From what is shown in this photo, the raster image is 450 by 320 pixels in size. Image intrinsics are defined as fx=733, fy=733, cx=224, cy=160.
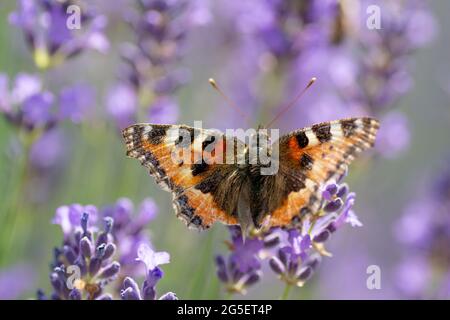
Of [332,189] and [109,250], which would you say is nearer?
[109,250]

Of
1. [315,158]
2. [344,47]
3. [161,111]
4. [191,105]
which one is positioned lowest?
[315,158]

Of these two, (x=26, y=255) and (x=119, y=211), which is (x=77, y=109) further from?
(x=26, y=255)

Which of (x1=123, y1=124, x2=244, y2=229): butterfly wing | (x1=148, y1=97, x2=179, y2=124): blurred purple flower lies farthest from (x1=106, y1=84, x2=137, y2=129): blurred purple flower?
(x1=123, y1=124, x2=244, y2=229): butterfly wing

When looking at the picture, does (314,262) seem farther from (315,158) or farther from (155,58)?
(155,58)

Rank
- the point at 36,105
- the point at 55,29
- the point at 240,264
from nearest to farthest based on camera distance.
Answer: the point at 240,264
the point at 36,105
the point at 55,29

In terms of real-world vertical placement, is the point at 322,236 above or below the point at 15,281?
below

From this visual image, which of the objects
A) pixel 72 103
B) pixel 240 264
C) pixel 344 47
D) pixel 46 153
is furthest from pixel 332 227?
pixel 46 153
